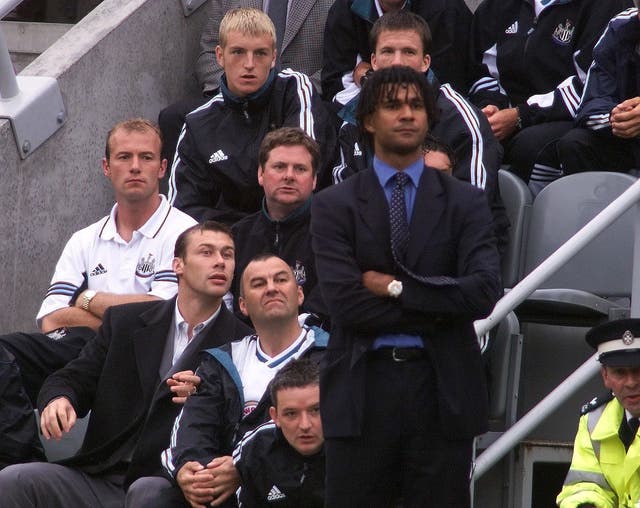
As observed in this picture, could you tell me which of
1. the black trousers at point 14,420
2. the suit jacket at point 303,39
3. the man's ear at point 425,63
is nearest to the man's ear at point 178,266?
the black trousers at point 14,420

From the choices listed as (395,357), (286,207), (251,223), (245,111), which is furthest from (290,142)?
(395,357)

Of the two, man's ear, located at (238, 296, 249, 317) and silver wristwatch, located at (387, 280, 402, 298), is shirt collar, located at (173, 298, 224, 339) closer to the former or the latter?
man's ear, located at (238, 296, 249, 317)

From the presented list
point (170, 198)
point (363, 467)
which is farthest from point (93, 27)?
point (363, 467)

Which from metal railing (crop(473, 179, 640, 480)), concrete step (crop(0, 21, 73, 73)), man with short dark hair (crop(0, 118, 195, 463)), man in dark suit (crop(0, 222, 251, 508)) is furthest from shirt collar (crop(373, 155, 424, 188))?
concrete step (crop(0, 21, 73, 73))

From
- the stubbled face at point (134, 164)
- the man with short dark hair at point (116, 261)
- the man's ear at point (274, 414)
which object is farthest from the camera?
the stubbled face at point (134, 164)

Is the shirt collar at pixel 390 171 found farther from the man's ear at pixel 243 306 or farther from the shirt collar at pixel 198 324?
the shirt collar at pixel 198 324

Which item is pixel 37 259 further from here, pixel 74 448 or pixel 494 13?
pixel 494 13

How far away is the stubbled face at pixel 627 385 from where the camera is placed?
437cm

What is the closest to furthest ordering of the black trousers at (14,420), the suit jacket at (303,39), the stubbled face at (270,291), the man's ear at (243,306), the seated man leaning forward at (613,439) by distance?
1. the seated man leaning forward at (613,439)
2. the stubbled face at (270,291)
3. the man's ear at (243,306)
4. the black trousers at (14,420)
5. the suit jacket at (303,39)

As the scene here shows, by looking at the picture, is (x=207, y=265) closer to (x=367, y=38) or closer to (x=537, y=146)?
(x=537, y=146)

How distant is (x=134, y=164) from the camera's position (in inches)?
228

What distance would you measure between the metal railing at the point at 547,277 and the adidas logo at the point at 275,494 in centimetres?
76

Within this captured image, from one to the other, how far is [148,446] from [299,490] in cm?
72

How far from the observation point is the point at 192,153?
619 cm
